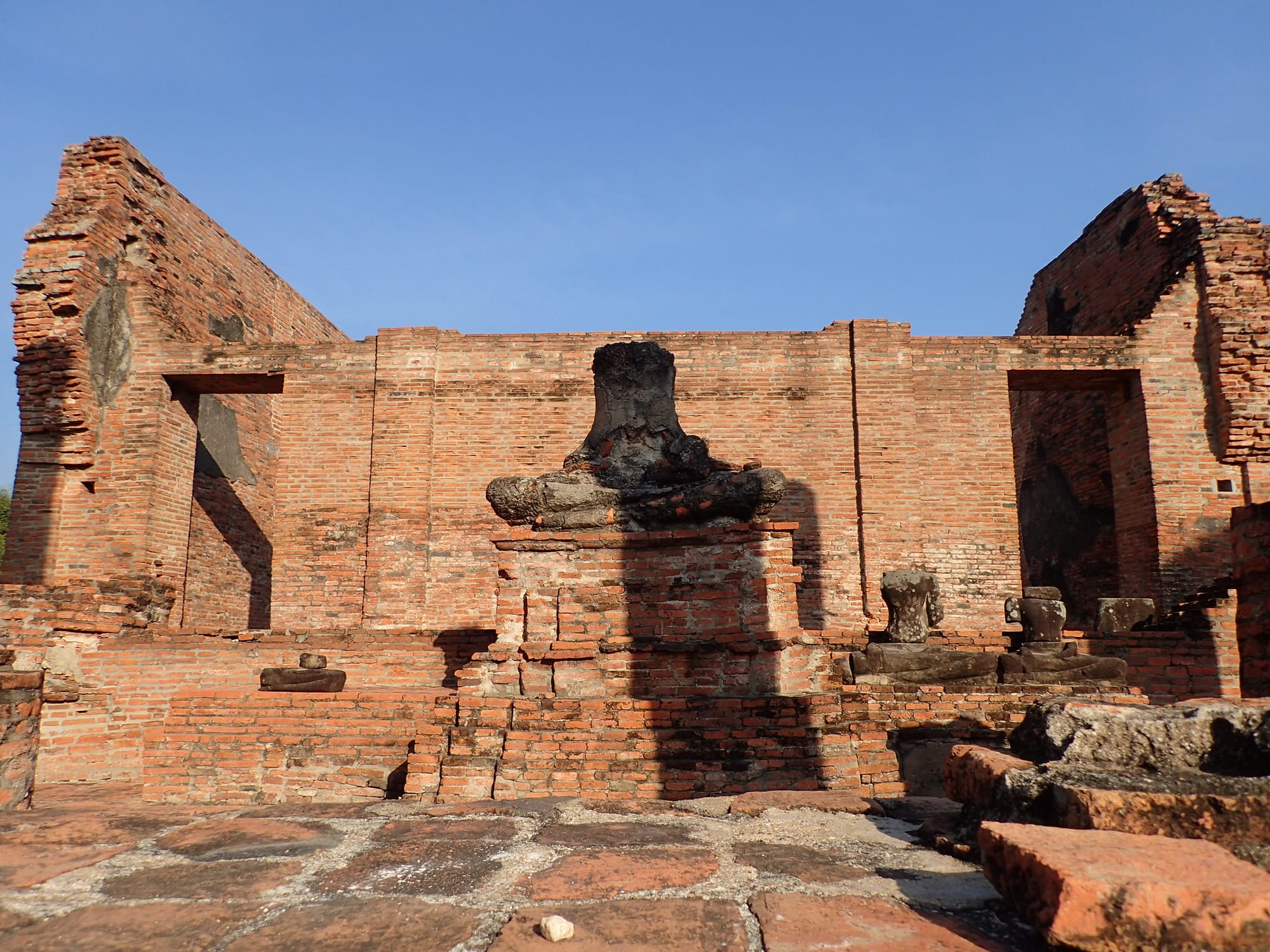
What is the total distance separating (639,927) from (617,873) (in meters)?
0.39

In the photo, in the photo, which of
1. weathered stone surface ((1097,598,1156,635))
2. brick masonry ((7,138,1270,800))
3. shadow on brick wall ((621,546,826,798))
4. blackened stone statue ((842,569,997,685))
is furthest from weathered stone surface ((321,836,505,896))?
weathered stone surface ((1097,598,1156,635))

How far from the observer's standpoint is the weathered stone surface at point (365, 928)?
1775 millimetres

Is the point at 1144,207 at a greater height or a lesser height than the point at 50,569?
greater

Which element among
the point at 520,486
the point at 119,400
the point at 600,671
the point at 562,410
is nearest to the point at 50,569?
the point at 119,400

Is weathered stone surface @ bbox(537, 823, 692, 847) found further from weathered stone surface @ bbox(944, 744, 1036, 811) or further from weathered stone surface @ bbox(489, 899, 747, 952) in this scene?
weathered stone surface @ bbox(944, 744, 1036, 811)

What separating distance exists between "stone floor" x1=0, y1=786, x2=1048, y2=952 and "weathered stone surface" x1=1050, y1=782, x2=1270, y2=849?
0.33 metres

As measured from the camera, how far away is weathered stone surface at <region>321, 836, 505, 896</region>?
84.4 inches

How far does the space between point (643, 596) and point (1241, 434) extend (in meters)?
9.38

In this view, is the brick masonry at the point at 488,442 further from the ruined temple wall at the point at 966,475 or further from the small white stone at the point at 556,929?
the small white stone at the point at 556,929

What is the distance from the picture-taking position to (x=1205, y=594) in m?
9.73

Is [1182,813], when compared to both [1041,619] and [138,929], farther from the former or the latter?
[1041,619]

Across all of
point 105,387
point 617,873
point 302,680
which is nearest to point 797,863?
point 617,873

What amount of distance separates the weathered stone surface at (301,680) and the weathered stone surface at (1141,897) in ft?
19.9

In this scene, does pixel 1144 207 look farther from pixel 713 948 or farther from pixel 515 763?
pixel 713 948
